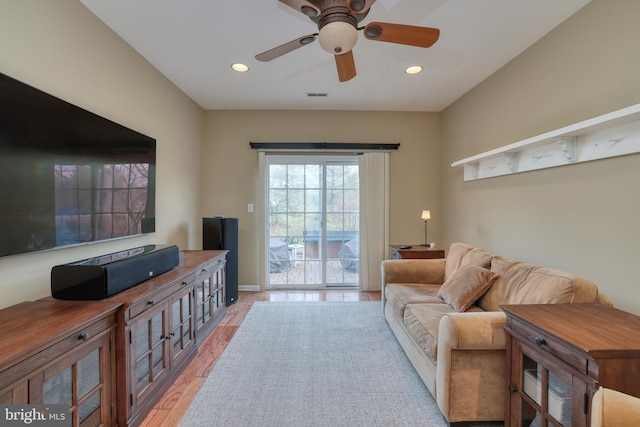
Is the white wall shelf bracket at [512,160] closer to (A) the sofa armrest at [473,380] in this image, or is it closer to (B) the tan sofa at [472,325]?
(B) the tan sofa at [472,325]

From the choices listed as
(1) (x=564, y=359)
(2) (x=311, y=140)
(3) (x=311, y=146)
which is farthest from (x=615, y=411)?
(2) (x=311, y=140)

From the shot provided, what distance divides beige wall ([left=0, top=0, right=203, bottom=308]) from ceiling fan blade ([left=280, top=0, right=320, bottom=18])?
1421 mm

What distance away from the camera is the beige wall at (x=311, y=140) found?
3.92 m

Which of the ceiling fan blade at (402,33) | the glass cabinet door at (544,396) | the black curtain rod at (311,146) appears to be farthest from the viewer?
the black curtain rod at (311,146)

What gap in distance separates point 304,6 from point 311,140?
2.46 m

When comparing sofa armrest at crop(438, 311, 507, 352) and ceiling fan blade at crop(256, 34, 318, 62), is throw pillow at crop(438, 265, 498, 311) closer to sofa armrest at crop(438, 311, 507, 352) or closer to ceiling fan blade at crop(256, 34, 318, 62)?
sofa armrest at crop(438, 311, 507, 352)

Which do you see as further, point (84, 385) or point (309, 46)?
point (309, 46)

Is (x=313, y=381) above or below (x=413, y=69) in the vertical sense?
below

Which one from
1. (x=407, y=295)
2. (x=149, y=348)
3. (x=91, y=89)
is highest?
(x=91, y=89)

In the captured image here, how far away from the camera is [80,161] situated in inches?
68.5

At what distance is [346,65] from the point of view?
1990 mm

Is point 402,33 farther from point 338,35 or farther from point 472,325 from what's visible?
point 472,325

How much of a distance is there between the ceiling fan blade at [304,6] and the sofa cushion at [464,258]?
7.24ft

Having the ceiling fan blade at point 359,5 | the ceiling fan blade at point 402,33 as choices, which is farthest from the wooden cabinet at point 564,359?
the ceiling fan blade at point 359,5
